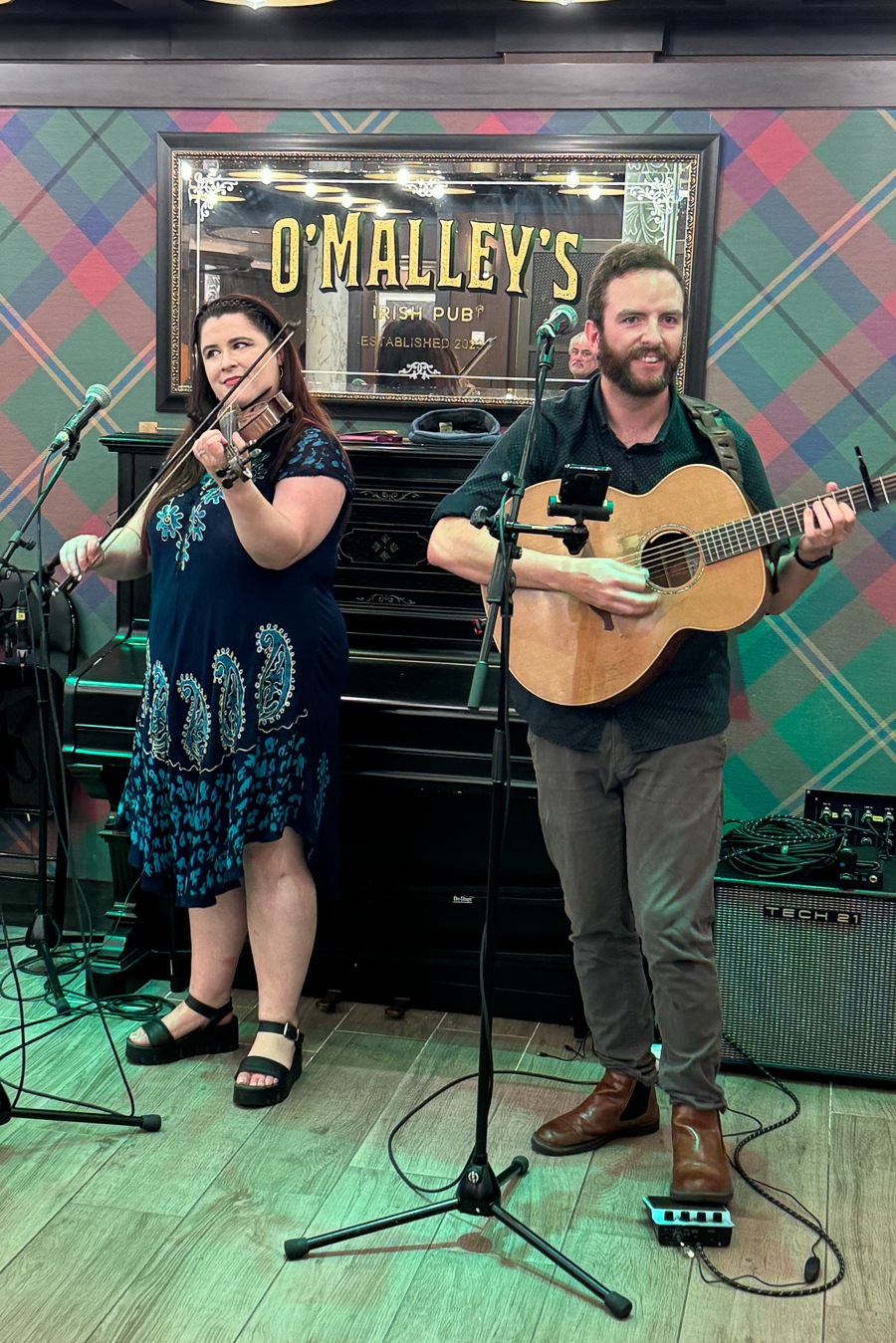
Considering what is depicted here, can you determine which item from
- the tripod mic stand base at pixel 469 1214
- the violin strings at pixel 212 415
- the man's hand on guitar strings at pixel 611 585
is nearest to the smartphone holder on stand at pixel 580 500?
the man's hand on guitar strings at pixel 611 585

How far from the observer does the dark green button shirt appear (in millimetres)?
2252

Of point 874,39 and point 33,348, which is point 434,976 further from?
point 874,39

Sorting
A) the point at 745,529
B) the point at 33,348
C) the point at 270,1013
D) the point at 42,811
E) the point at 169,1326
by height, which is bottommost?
the point at 169,1326

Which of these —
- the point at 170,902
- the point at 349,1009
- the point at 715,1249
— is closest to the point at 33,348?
the point at 170,902

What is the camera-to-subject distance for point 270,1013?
2.72 metres

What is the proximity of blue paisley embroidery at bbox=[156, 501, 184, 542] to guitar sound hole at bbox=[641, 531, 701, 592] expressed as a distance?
0.98 metres

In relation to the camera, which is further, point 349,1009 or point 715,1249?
point 349,1009

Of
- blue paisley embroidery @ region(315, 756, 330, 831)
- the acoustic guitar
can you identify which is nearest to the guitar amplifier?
the acoustic guitar

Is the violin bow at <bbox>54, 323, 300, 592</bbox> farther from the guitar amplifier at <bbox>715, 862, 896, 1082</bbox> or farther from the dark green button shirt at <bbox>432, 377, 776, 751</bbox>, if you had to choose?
the guitar amplifier at <bbox>715, 862, 896, 1082</bbox>

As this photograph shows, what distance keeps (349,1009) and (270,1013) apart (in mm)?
453

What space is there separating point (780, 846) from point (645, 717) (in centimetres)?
82

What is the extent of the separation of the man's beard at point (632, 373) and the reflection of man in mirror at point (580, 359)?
1059mm

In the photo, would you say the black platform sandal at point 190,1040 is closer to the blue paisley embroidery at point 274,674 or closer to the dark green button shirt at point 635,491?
the blue paisley embroidery at point 274,674

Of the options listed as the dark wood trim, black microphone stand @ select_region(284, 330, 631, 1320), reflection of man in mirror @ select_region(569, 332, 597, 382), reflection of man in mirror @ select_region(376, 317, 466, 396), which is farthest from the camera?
reflection of man in mirror @ select_region(376, 317, 466, 396)
